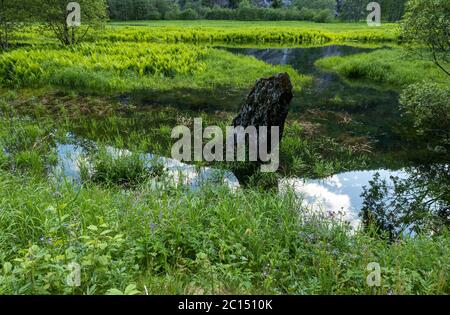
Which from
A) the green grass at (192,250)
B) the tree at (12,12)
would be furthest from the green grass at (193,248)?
the tree at (12,12)

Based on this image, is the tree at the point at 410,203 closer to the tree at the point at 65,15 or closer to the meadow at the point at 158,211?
the meadow at the point at 158,211

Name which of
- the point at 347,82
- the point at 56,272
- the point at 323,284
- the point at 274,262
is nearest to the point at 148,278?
the point at 56,272

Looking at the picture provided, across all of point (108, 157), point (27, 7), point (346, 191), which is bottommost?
point (346, 191)

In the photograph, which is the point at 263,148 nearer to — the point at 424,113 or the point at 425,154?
the point at 425,154

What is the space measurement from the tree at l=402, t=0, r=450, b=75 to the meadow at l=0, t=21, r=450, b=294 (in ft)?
12.1

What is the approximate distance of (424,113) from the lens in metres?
12.9

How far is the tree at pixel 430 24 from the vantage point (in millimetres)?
12414

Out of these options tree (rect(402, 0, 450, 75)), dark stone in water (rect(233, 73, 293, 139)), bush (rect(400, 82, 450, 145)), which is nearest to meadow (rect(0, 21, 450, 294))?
dark stone in water (rect(233, 73, 293, 139))

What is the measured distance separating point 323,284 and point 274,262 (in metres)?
0.73

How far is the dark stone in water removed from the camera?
10133mm

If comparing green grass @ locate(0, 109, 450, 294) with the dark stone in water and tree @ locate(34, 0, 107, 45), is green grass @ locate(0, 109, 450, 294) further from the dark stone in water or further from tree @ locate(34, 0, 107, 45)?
tree @ locate(34, 0, 107, 45)

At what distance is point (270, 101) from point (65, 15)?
2372cm

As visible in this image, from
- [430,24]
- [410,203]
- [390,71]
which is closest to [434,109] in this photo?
[430,24]

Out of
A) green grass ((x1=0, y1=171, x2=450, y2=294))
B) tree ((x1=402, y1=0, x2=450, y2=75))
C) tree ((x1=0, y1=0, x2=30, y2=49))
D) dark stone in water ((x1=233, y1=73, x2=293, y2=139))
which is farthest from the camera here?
tree ((x1=0, y1=0, x2=30, y2=49))
